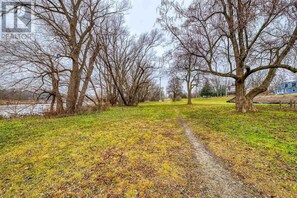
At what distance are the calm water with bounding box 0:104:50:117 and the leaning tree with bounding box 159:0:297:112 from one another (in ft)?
32.9

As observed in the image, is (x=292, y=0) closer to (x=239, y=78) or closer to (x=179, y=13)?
(x=239, y=78)

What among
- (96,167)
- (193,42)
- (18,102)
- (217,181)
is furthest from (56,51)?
(217,181)

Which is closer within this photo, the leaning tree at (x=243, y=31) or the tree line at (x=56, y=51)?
the leaning tree at (x=243, y=31)

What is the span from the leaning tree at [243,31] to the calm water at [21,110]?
10.0 metres

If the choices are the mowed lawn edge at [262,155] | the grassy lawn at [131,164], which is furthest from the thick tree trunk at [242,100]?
the grassy lawn at [131,164]

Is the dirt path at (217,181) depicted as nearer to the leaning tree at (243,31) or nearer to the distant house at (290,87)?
the leaning tree at (243,31)

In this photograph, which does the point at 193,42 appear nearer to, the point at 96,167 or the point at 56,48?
the point at 96,167

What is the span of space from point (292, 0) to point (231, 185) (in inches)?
346

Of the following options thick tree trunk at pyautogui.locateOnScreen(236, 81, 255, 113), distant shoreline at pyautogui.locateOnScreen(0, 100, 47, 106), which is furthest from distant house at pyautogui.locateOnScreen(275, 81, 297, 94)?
distant shoreline at pyautogui.locateOnScreen(0, 100, 47, 106)

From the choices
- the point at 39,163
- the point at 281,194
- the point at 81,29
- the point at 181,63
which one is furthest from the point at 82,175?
the point at 81,29

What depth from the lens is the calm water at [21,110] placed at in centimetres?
834

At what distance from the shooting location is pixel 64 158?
123 inches

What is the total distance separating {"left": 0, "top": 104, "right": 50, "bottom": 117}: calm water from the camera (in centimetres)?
834

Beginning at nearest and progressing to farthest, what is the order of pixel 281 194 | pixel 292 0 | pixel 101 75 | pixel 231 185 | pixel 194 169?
pixel 281 194 → pixel 231 185 → pixel 194 169 → pixel 292 0 → pixel 101 75
